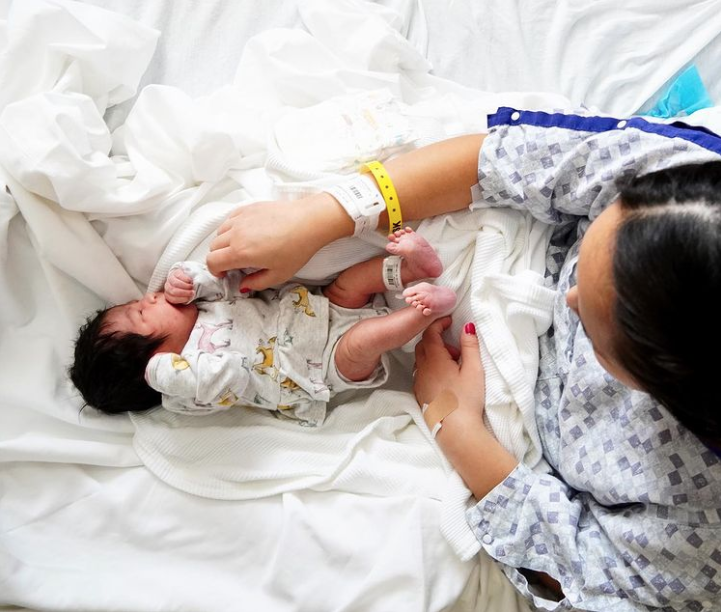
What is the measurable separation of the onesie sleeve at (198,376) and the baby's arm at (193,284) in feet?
0.32

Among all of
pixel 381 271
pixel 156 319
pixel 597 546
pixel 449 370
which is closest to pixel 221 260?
pixel 156 319

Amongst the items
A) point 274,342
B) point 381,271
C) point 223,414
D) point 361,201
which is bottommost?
point 223,414

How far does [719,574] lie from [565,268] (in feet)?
1.46

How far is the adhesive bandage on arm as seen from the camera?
0.98 meters

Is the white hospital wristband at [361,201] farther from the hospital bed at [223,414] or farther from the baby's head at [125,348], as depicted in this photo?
→ the baby's head at [125,348]

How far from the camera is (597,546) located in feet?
2.78

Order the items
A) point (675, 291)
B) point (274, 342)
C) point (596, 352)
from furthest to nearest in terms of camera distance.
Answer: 1. point (274, 342)
2. point (596, 352)
3. point (675, 291)

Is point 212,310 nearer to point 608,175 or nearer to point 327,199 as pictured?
point 327,199

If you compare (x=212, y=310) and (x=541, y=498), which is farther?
(x=212, y=310)

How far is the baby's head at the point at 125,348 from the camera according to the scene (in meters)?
0.95

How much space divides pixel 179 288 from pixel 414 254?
0.36 metres

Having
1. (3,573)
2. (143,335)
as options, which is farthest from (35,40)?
(3,573)

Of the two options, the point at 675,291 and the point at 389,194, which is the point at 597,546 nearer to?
the point at 675,291

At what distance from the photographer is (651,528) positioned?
0.80 metres
